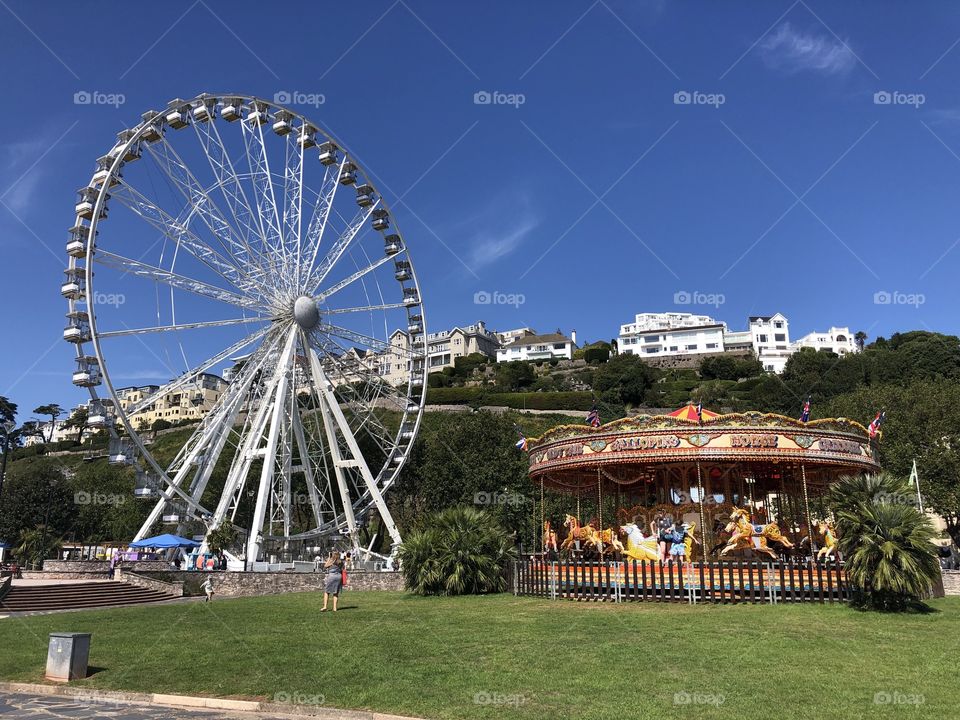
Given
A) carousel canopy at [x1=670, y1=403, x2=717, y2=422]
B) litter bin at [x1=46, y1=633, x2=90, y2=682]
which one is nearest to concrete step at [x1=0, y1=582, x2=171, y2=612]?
litter bin at [x1=46, y1=633, x2=90, y2=682]

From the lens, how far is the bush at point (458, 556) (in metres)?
22.1

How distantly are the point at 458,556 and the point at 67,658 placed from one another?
43.5 ft

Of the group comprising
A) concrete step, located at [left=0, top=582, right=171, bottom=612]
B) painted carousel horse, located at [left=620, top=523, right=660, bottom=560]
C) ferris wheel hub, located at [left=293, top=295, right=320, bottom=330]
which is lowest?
concrete step, located at [left=0, top=582, right=171, bottom=612]

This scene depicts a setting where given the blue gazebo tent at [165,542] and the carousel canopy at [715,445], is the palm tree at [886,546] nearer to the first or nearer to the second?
the carousel canopy at [715,445]

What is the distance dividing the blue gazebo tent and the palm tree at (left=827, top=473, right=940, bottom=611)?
28837 mm

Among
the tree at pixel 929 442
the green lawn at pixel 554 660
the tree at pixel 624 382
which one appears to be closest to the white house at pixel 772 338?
the tree at pixel 624 382

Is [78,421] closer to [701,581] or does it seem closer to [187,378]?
[187,378]

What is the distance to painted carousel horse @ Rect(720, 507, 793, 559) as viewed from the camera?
19141mm

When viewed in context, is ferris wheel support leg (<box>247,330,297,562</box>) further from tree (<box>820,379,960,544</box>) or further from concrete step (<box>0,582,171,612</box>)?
tree (<box>820,379,960,544</box>)

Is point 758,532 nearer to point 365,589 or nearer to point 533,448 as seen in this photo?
point 533,448

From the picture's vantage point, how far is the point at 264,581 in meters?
28.5

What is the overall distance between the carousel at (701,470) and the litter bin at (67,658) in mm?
13918

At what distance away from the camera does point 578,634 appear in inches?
513

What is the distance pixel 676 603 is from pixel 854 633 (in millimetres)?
5410
